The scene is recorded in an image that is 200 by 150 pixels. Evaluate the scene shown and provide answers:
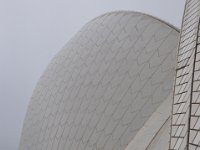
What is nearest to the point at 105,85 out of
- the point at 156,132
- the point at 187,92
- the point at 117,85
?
the point at 117,85

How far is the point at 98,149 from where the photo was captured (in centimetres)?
1306

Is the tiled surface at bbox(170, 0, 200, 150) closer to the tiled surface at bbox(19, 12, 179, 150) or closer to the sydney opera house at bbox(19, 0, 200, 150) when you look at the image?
the sydney opera house at bbox(19, 0, 200, 150)

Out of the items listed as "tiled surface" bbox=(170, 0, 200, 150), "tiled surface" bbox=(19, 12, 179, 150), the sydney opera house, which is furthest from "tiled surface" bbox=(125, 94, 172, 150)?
"tiled surface" bbox=(170, 0, 200, 150)

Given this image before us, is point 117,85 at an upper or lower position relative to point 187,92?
lower

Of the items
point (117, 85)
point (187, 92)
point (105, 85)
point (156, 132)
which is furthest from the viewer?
point (105, 85)

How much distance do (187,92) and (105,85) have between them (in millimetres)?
8314

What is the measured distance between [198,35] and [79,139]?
8.00 meters

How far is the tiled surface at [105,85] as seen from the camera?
12.6 meters

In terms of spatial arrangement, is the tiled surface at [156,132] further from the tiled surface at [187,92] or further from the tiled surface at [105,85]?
the tiled surface at [187,92]

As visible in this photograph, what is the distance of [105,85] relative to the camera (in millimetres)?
14719

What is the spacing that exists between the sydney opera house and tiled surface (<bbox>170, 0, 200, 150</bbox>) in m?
0.03

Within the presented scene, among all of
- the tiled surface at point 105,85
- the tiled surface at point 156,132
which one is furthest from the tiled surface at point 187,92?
the tiled surface at point 105,85

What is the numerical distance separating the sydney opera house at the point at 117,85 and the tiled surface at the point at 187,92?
0.11 ft

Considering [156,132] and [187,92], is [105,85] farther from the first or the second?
[187,92]
